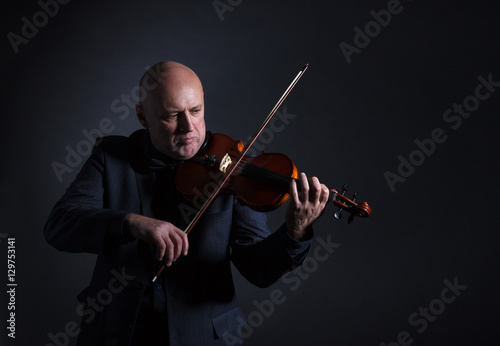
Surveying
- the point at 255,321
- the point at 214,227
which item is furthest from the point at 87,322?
the point at 255,321

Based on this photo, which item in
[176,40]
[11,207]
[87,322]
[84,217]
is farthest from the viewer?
[176,40]

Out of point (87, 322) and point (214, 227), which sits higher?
point (214, 227)

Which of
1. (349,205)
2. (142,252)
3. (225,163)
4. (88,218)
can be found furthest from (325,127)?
(88,218)

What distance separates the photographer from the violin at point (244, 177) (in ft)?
4.77

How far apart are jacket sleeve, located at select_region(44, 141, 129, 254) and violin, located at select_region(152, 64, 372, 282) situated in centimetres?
20

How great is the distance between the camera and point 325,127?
2.74 metres

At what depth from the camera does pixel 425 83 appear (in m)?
2.63

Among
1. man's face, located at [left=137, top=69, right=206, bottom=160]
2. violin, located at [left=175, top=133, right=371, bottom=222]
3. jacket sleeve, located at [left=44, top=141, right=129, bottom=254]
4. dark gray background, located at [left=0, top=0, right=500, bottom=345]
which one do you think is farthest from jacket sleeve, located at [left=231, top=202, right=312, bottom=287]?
dark gray background, located at [left=0, top=0, right=500, bottom=345]

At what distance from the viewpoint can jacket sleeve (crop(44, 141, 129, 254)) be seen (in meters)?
1.31

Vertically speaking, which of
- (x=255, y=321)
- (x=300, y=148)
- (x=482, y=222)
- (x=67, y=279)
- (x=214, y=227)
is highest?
(x=482, y=222)

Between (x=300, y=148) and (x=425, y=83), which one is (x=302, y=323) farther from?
(x=425, y=83)

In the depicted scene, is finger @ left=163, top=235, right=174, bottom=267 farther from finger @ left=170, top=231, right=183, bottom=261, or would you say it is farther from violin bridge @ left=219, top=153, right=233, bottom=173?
violin bridge @ left=219, top=153, right=233, bottom=173

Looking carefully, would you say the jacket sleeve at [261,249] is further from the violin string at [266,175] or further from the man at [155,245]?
the violin string at [266,175]

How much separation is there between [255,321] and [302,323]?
255 mm
